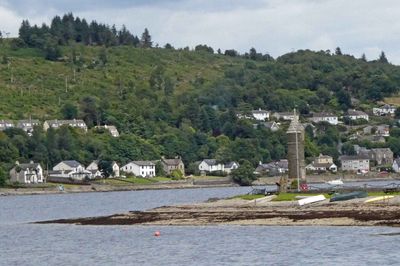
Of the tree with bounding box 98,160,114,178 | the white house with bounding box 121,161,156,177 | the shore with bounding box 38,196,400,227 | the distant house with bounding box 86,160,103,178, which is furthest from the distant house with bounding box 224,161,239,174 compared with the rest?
the shore with bounding box 38,196,400,227

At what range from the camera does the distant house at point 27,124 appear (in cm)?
18988

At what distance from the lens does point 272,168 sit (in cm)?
18562

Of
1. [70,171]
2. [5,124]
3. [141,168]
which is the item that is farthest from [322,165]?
[5,124]

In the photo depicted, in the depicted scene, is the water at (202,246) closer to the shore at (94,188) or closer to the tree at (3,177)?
the tree at (3,177)

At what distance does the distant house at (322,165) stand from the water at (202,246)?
118 metres

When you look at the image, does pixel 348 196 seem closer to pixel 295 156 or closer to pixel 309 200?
pixel 309 200

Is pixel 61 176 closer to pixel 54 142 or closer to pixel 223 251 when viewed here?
pixel 54 142

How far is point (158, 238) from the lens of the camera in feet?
206

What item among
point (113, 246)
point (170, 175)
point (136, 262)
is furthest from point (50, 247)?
point (170, 175)

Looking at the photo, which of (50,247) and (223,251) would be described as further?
(50,247)

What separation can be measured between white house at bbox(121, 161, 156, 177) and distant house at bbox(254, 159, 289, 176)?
48.6 ft

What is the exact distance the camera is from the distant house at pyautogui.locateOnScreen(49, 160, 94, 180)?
17150 centimetres

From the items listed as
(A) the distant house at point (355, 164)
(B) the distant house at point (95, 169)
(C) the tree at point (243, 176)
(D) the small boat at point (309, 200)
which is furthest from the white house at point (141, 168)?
(D) the small boat at point (309, 200)

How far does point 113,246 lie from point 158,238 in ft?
11.6
